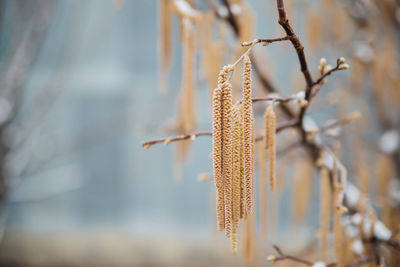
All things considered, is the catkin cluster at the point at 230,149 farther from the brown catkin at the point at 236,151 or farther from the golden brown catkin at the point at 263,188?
the golden brown catkin at the point at 263,188

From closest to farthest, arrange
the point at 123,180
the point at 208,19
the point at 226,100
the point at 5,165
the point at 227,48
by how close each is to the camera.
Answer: the point at 226,100
the point at 208,19
the point at 227,48
the point at 5,165
the point at 123,180

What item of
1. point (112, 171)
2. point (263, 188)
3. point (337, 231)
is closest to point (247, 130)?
point (263, 188)

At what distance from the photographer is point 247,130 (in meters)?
0.35

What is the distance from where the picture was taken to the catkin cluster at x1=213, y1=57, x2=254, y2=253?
34 cm

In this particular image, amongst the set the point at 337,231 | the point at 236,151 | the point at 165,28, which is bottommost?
the point at 337,231

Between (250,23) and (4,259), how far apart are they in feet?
7.75

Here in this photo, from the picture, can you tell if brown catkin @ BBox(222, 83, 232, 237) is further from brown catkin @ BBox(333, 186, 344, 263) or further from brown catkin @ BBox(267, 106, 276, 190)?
brown catkin @ BBox(333, 186, 344, 263)

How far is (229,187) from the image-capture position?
0.36m

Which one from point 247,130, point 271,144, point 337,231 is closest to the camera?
point 247,130

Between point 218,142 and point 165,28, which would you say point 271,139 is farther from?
point 165,28

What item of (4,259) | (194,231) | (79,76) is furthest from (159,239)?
(79,76)

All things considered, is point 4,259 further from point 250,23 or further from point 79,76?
point 250,23

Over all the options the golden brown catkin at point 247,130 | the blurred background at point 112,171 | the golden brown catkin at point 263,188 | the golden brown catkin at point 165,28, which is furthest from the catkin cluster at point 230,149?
the blurred background at point 112,171

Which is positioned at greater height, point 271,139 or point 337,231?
point 271,139
